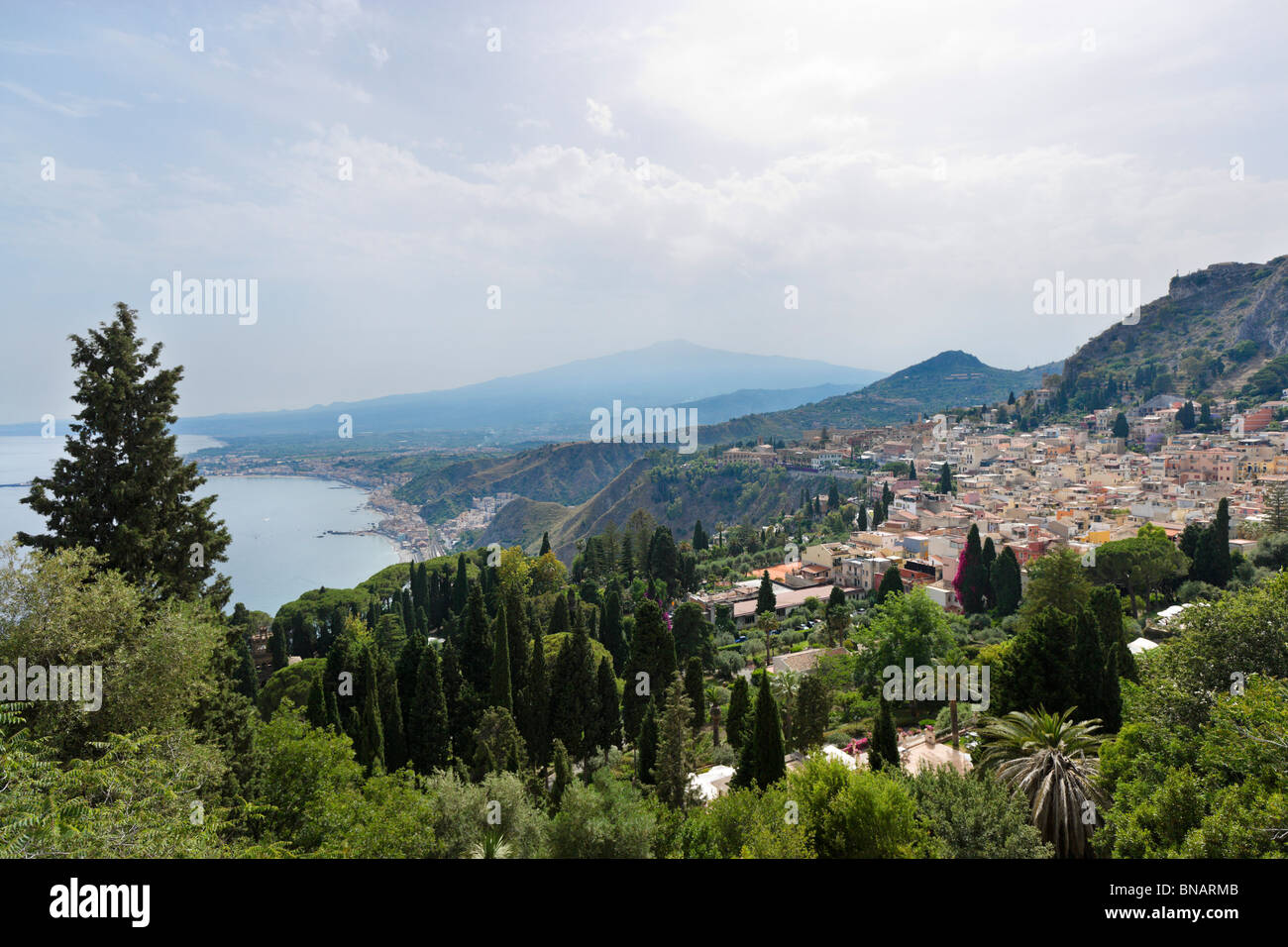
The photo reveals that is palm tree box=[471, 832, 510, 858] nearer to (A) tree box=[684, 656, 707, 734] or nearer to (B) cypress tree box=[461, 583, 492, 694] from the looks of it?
(A) tree box=[684, 656, 707, 734]

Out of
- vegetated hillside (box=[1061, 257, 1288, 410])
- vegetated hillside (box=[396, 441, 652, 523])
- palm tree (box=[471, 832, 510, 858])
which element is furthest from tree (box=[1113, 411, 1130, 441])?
palm tree (box=[471, 832, 510, 858])

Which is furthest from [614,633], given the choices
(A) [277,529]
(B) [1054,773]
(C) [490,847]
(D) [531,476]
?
(D) [531,476]

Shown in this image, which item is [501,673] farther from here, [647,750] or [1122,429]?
[1122,429]

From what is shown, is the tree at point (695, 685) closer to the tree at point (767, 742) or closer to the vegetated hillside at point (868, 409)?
the tree at point (767, 742)

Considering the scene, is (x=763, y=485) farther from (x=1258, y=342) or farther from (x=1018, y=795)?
(x=1018, y=795)

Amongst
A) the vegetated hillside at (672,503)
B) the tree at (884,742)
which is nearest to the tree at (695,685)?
the tree at (884,742)

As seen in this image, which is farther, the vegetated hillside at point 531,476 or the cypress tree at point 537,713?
the vegetated hillside at point 531,476
